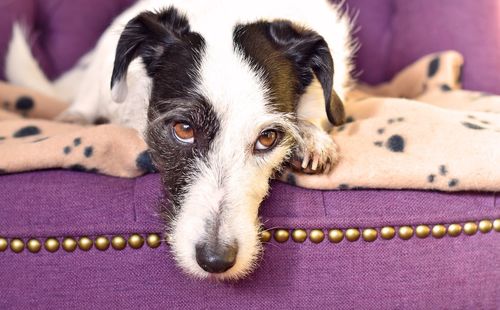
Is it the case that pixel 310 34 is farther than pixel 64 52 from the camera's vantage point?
No

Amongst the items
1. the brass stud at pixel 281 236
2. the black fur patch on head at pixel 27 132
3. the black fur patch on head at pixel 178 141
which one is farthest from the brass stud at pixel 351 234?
the black fur patch on head at pixel 27 132

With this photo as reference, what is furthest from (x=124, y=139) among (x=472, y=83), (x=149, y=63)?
(x=472, y=83)

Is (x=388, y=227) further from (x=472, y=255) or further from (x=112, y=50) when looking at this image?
(x=112, y=50)

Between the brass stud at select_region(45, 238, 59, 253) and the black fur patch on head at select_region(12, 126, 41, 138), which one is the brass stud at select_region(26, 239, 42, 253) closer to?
the brass stud at select_region(45, 238, 59, 253)

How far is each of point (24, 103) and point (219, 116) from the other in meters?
1.05

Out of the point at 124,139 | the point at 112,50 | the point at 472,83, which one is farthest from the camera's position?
the point at 472,83

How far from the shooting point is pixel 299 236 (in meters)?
1.17

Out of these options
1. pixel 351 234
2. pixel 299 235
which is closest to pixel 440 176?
pixel 351 234

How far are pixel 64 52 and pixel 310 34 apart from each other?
1.35 meters

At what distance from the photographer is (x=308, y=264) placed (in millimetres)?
1172

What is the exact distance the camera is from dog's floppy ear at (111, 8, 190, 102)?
4.19 feet

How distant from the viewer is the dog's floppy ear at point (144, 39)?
50.3 inches

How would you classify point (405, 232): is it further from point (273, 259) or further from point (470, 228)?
point (273, 259)

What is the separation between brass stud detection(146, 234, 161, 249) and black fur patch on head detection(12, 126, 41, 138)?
567 millimetres
